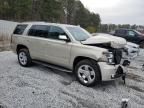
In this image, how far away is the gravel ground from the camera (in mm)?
4656

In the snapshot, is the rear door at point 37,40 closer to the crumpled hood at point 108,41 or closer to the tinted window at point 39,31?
the tinted window at point 39,31

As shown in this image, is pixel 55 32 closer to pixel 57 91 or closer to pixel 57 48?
pixel 57 48

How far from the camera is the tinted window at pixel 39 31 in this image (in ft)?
23.4

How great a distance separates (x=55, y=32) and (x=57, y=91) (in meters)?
2.24

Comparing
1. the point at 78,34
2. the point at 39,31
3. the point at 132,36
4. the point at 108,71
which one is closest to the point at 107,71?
the point at 108,71

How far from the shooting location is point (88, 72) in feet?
19.3

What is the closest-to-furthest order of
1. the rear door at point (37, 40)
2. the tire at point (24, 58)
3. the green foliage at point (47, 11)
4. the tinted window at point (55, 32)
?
the tinted window at point (55, 32)
the rear door at point (37, 40)
the tire at point (24, 58)
the green foliage at point (47, 11)

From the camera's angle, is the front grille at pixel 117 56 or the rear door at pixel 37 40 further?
the rear door at pixel 37 40

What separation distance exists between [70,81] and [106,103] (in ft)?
5.79

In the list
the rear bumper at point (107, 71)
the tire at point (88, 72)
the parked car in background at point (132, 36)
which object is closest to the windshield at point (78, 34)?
the tire at point (88, 72)

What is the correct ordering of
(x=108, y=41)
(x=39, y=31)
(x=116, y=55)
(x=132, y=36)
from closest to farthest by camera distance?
(x=108, y=41)
(x=116, y=55)
(x=39, y=31)
(x=132, y=36)

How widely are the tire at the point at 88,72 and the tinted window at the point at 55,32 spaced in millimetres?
1249

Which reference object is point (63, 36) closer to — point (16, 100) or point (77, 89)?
point (77, 89)

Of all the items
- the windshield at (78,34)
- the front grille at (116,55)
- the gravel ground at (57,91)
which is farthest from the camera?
the windshield at (78,34)
